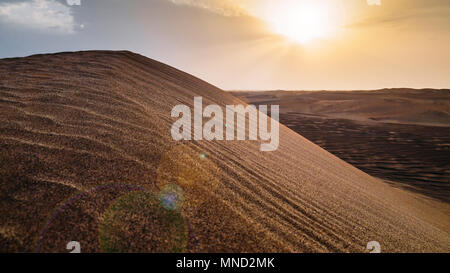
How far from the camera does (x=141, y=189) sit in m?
1.38

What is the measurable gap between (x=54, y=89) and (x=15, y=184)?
5.71 feet

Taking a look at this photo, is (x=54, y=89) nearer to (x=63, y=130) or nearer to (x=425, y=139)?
(x=63, y=130)

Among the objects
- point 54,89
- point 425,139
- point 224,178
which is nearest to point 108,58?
point 54,89

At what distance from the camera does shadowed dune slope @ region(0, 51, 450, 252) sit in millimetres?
1106

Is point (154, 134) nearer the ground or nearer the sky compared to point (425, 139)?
nearer the sky

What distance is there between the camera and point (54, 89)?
8.52 feet

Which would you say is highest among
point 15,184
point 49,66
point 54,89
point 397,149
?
point 49,66

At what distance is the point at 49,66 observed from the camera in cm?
367

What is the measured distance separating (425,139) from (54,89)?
548 inches

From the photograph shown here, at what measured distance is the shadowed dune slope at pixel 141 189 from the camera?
1.11 m

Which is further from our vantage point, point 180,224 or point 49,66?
point 49,66
